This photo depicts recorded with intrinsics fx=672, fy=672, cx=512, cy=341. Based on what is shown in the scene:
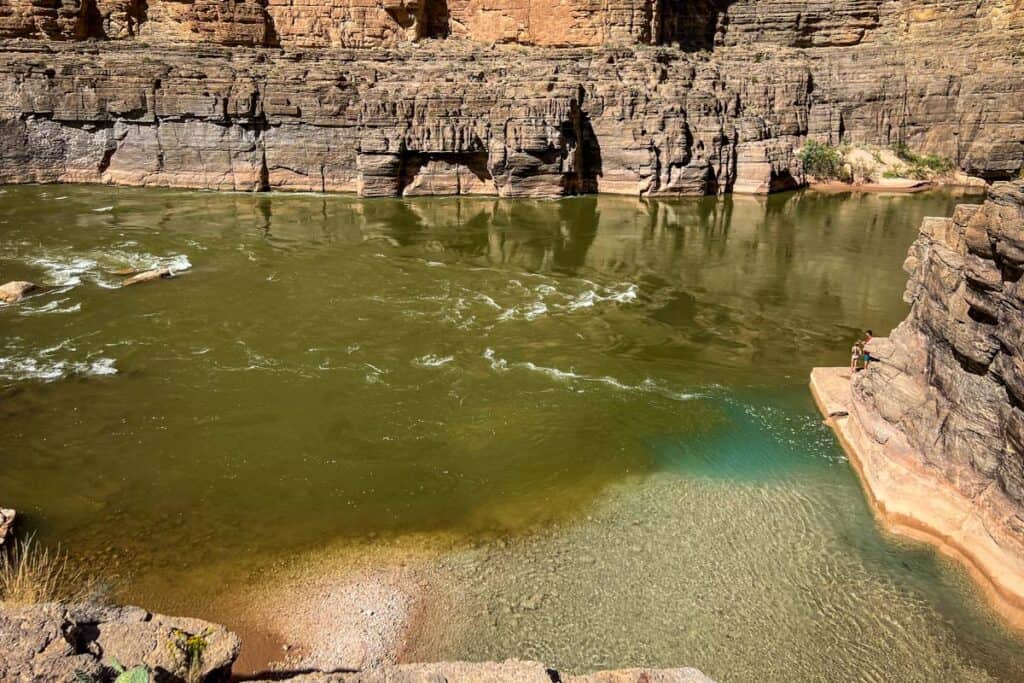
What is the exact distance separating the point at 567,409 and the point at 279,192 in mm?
34516

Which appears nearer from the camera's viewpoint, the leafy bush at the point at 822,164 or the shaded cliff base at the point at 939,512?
the shaded cliff base at the point at 939,512

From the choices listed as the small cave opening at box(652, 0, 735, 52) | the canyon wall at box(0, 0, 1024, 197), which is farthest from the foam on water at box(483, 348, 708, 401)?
the small cave opening at box(652, 0, 735, 52)

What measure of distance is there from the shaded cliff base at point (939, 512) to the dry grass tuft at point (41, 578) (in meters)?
12.7

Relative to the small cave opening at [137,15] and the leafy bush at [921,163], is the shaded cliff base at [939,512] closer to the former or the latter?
the leafy bush at [921,163]

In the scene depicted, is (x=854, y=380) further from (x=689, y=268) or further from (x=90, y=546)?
(x=90, y=546)

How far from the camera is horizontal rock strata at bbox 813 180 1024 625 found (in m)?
10.2

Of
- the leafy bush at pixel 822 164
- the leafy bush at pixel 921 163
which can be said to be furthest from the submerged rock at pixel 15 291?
the leafy bush at pixel 921 163

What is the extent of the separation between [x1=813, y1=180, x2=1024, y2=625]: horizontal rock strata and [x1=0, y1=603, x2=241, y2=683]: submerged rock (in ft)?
34.2

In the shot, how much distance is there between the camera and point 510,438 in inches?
578

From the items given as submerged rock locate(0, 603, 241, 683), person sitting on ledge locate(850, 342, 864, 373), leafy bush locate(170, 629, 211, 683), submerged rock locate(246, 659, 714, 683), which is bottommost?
person sitting on ledge locate(850, 342, 864, 373)

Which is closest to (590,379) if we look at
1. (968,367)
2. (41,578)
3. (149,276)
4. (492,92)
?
(968,367)

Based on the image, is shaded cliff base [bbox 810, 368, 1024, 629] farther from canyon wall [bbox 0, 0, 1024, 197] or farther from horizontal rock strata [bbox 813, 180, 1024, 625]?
canyon wall [bbox 0, 0, 1024, 197]

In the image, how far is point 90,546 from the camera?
11.0 m

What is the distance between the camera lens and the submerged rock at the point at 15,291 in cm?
2281
